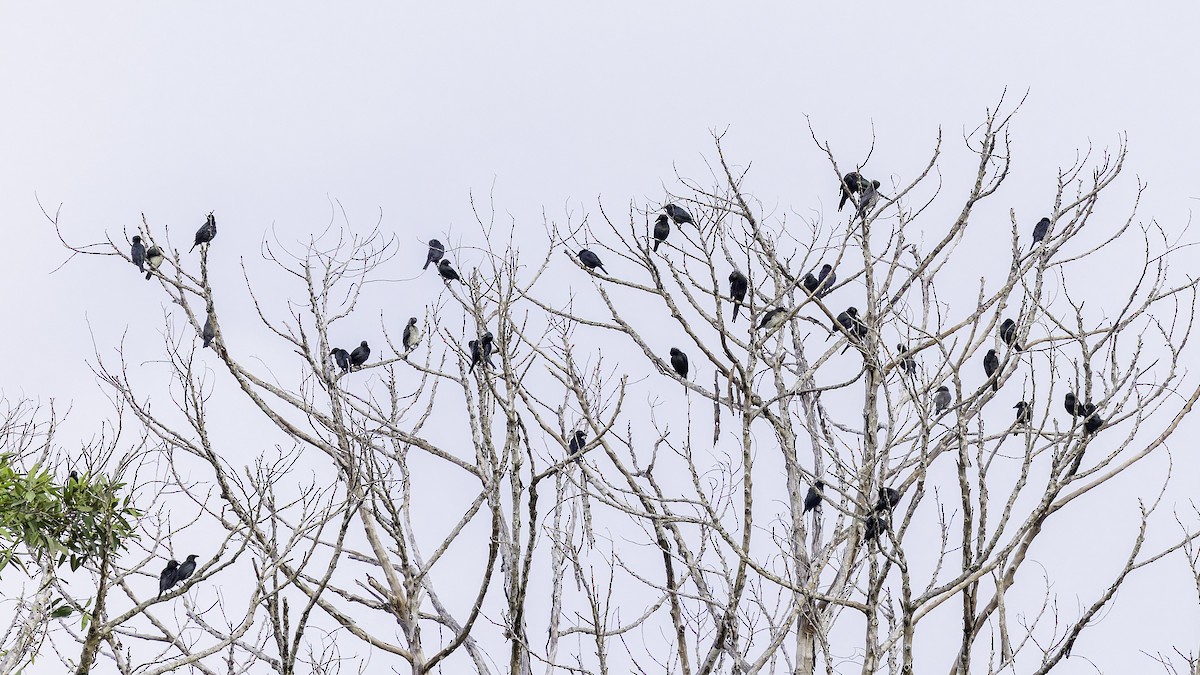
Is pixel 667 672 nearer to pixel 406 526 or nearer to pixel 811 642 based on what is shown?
pixel 811 642

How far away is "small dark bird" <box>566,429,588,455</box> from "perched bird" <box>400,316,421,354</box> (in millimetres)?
1240

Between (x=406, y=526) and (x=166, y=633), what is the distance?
142cm

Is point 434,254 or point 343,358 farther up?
point 434,254

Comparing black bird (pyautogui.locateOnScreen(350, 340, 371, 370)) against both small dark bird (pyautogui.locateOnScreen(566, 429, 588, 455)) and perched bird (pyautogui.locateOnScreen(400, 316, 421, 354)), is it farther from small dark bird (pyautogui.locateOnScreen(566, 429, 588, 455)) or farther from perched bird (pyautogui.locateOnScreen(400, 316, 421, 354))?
small dark bird (pyautogui.locateOnScreen(566, 429, 588, 455))

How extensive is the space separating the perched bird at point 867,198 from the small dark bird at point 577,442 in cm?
191

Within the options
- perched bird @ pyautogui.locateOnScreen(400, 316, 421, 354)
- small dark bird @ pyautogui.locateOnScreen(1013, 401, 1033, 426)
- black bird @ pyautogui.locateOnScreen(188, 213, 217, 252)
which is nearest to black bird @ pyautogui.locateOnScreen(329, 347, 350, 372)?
perched bird @ pyautogui.locateOnScreen(400, 316, 421, 354)

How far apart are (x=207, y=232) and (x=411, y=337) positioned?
2754 mm

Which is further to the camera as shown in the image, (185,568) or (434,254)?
(434,254)

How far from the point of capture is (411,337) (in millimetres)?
8922

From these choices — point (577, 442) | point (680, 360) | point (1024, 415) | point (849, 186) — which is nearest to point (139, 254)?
point (577, 442)

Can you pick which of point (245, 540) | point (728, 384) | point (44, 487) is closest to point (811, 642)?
point (728, 384)

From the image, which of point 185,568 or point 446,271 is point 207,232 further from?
point 185,568

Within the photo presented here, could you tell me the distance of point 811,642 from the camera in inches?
268

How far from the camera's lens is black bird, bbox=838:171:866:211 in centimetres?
693
